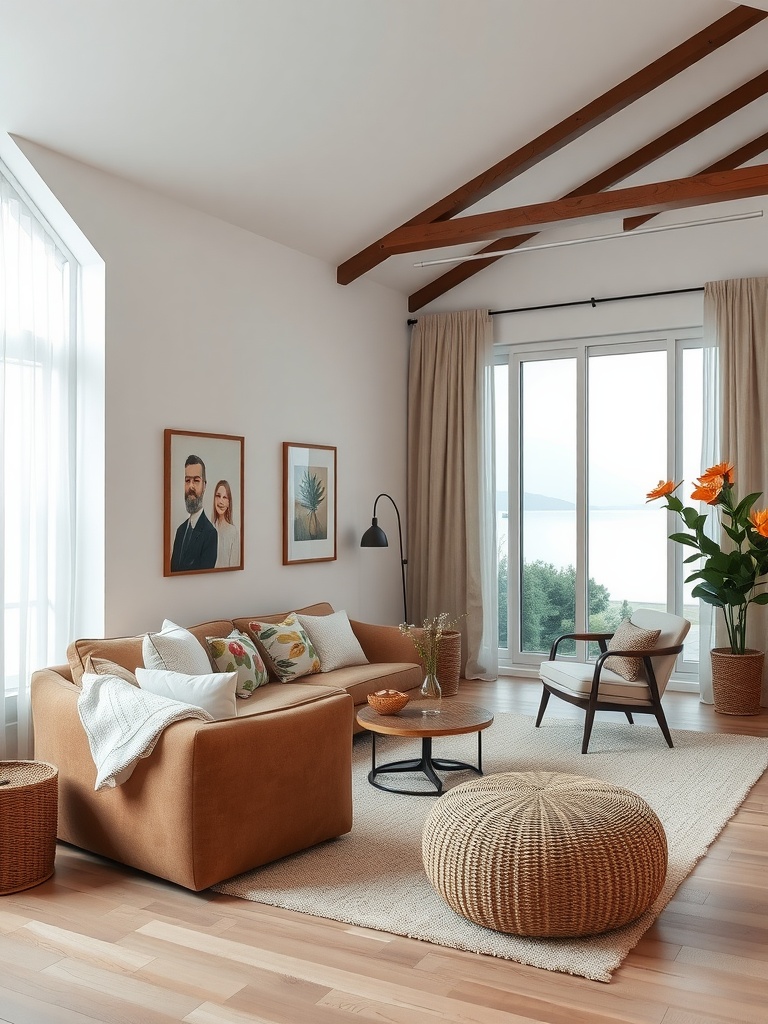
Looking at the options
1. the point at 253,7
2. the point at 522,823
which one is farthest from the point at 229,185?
the point at 522,823

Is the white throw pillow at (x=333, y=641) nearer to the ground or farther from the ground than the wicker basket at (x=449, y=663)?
farther from the ground

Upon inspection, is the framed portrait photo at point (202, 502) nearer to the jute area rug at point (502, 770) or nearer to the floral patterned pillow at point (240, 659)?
the floral patterned pillow at point (240, 659)

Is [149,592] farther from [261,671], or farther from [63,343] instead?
[63,343]

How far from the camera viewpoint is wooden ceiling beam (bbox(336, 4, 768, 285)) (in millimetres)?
5203

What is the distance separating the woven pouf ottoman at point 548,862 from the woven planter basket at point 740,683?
337 centimetres

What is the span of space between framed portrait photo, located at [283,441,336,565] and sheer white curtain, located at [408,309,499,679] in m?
1.19

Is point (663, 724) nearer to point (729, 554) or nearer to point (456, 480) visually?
point (729, 554)

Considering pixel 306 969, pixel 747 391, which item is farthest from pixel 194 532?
pixel 747 391

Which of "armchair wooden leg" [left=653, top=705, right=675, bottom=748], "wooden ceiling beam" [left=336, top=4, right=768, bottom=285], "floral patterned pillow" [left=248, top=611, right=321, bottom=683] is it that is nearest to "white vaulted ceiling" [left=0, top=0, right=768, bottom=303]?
"wooden ceiling beam" [left=336, top=4, right=768, bottom=285]

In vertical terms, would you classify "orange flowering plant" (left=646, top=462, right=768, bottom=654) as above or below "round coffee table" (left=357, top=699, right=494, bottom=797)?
above

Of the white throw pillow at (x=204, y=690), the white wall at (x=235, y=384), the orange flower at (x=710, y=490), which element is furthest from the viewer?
the orange flower at (x=710, y=490)

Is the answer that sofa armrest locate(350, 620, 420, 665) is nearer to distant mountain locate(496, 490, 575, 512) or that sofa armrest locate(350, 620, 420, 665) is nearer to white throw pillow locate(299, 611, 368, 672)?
white throw pillow locate(299, 611, 368, 672)

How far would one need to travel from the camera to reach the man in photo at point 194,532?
208 inches

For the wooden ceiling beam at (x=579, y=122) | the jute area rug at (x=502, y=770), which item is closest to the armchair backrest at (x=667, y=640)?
the jute area rug at (x=502, y=770)
